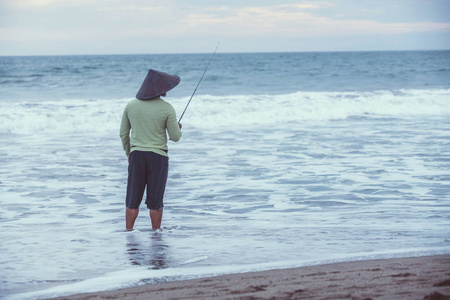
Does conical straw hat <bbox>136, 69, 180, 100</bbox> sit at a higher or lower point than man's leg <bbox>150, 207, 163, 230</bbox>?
higher

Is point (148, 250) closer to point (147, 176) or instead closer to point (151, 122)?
point (147, 176)

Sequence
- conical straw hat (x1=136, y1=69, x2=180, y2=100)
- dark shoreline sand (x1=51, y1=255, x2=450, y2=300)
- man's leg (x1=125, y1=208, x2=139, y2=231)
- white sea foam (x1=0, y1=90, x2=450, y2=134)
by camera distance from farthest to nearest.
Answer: white sea foam (x1=0, y1=90, x2=450, y2=134) < man's leg (x1=125, y1=208, x2=139, y2=231) < conical straw hat (x1=136, y1=69, x2=180, y2=100) < dark shoreline sand (x1=51, y1=255, x2=450, y2=300)

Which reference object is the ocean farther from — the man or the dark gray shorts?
the man

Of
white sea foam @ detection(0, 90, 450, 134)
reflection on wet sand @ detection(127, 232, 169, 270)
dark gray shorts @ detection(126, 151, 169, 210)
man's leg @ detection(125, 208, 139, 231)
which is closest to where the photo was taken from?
reflection on wet sand @ detection(127, 232, 169, 270)

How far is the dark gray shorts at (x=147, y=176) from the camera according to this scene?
16.0 feet

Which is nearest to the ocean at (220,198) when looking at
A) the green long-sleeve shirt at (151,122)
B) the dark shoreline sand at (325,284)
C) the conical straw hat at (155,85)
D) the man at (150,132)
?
the dark shoreline sand at (325,284)

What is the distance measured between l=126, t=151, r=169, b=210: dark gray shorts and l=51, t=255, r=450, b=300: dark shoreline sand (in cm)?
135

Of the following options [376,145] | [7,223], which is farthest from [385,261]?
[376,145]

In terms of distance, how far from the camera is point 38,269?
4145 mm

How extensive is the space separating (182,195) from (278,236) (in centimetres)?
217

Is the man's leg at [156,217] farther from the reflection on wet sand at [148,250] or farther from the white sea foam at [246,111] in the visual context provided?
the white sea foam at [246,111]

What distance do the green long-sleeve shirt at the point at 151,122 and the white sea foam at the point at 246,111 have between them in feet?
31.6

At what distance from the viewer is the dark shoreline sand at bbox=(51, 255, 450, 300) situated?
3.09 metres

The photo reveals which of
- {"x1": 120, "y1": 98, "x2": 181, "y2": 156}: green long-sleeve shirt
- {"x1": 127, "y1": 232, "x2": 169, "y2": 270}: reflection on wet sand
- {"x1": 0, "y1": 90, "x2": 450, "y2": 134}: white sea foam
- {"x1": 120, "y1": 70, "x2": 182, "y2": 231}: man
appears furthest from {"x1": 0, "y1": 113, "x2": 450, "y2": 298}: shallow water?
{"x1": 0, "y1": 90, "x2": 450, "y2": 134}: white sea foam
